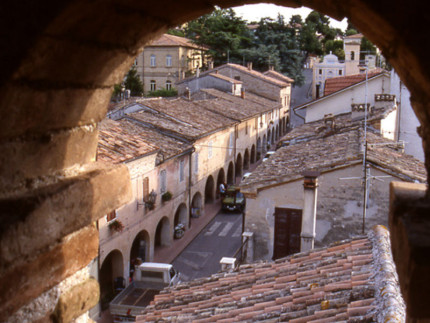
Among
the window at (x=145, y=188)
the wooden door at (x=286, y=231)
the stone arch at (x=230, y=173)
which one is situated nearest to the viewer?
the wooden door at (x=286, y=231)

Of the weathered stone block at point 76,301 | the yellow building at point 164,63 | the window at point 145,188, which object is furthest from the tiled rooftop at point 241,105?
the weathered stone block at point 76,301

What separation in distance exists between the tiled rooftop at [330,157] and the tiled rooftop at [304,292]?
3.78 metres

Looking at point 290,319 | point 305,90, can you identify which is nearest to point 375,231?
point 290,319

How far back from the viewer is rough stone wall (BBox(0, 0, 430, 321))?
1748 mm

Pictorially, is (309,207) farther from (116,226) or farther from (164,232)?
(164,232)

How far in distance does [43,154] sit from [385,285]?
5103mm

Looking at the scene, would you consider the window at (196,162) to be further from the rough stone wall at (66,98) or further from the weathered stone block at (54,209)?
the rough stone wall at (66,98)

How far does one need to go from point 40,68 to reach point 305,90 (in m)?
62.0

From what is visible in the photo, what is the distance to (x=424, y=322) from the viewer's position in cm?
179

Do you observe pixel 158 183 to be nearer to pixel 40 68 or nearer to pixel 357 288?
pixel 357 288

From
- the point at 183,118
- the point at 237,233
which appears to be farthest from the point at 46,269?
the point at 183,118

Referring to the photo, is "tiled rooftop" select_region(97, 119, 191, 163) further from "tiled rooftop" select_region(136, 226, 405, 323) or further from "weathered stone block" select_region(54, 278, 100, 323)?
"weathered stone block" select_region(54, 278, 100, 323)

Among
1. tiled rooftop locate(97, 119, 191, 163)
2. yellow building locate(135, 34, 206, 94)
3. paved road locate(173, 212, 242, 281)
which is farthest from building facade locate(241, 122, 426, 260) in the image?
yellow building locate(135, 34, 206, 94)

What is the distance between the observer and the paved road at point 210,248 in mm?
18781
